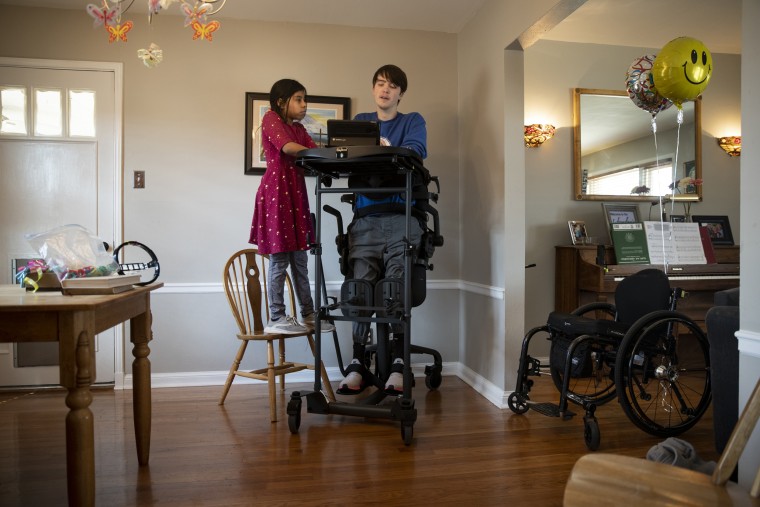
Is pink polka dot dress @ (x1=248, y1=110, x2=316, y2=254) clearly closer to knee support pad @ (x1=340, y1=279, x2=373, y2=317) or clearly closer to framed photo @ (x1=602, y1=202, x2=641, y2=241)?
knee support pad @ (x1=340, y1=279, x2=373, y2=317)

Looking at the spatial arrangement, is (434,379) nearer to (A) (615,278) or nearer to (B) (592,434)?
(B) (592,434)

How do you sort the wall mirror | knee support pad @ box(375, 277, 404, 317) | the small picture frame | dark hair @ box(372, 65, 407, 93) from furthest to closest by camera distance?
the wall mirror
the small picture frame
dark hair @ box(372, 65, 407, 93)
knee support pad @ box(375, 277, 404, 317)

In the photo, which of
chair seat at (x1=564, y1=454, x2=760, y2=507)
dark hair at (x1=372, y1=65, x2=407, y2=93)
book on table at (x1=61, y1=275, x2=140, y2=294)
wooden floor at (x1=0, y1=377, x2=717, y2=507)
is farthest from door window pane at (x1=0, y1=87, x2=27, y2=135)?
chair seat at (x1=564, y1=454, x2=760, y2=507)

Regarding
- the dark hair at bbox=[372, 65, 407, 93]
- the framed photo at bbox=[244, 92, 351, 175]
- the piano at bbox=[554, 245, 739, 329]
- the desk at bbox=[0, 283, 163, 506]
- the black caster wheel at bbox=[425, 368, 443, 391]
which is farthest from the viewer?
the piano at bbox=[554, 245, 739, 329]

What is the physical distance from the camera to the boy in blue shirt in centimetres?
283

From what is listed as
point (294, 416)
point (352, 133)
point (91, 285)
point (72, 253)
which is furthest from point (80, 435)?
point (352, 133)

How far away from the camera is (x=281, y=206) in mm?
2932

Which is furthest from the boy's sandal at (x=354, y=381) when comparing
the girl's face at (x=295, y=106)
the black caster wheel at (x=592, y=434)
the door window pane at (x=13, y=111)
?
the door window pane at (x=13, y=111)

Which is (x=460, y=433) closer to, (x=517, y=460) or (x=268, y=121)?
(x=517, y=460)

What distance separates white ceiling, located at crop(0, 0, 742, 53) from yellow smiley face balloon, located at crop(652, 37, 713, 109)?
34.1 inches

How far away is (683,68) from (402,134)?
145cm

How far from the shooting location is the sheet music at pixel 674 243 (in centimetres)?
403

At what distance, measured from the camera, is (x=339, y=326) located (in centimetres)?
373

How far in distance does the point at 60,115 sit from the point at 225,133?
1027 millimetres
